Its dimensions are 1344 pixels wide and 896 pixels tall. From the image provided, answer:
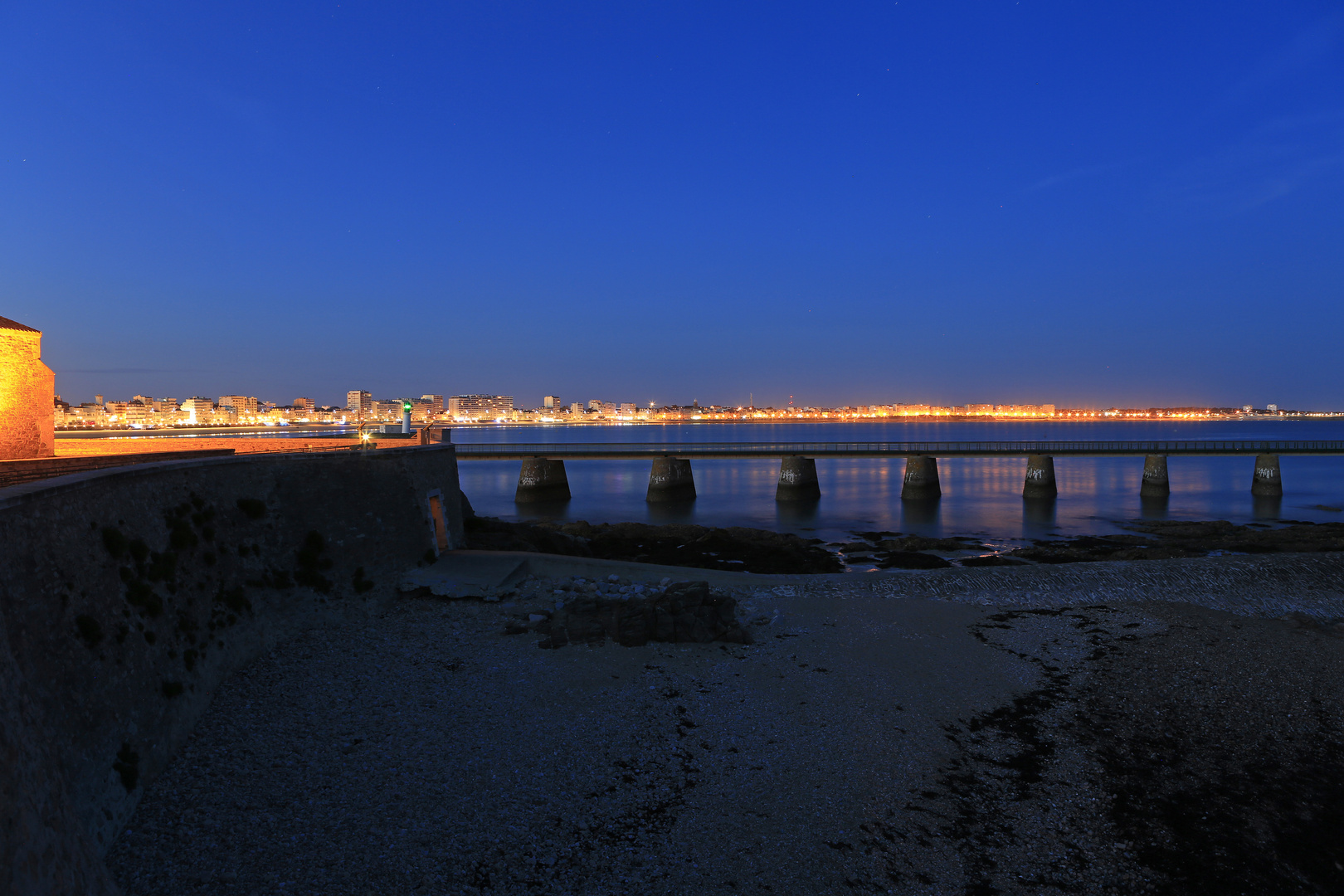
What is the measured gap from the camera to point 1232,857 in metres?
8.04

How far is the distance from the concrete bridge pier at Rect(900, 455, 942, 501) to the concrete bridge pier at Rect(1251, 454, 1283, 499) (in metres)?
23.3

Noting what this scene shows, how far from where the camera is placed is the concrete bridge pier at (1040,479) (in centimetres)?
4659

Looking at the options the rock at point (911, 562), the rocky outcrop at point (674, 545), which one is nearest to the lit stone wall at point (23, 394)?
the rocky outcrop at point (674, 545)

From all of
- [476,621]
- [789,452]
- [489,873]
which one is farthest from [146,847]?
[789,452]

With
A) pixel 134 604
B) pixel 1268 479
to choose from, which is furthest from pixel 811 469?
pixel 134 604

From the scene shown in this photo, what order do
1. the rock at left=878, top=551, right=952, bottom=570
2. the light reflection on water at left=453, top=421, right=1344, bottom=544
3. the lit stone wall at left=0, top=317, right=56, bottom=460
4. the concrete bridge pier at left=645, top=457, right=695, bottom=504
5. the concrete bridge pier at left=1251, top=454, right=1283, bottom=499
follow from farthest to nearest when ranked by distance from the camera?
the concrete bridge pier at left=1251, top=454, right=1283, bottom=499 → the concrete bridge pier at left=645, top=457, right=695, bottom=504 → the light reflection on water at left=453, top=421, right=1344, bottom=544 → the rock at left=878, top=551, right=952, bottom=570 → the lit stone wall at left=0, top=317, right=56, bottom=460

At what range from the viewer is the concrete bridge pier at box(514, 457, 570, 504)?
47.2m

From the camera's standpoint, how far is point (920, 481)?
4653 centimetres

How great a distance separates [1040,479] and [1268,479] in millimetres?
17496

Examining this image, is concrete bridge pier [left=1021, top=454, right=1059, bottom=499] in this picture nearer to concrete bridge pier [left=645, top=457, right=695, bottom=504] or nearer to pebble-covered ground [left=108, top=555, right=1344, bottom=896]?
concrete bridge pier [left=645, top=457, right=695, bottom=504]

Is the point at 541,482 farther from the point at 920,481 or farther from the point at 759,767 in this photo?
the point at 759,767

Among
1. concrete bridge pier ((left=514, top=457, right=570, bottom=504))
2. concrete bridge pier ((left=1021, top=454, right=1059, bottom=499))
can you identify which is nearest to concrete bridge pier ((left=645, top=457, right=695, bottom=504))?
concrete bridge pier ((left=514, top=457, right=570, bottom=504))

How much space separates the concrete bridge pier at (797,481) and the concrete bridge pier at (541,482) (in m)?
14.8

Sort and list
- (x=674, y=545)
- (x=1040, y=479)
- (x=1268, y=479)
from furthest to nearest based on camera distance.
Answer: (x=1268, y=479)
(x=1040, y=479)
(x=674, y=545)
